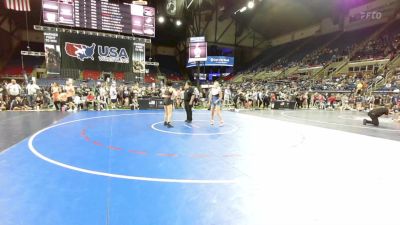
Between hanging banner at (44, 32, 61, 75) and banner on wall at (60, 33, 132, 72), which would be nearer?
hanging banner at (44, 32, 61, 75)

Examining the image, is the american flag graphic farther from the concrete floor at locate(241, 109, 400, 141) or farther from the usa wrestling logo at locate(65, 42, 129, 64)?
the concrete floor at locate(241, 109, 400, 141)

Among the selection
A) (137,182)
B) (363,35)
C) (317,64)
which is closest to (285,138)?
(137,182)

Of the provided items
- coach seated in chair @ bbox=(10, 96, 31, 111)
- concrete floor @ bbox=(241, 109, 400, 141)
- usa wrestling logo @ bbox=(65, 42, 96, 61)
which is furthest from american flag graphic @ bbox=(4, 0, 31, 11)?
concrete floor @ bbox=(241, 109, 400, 141)

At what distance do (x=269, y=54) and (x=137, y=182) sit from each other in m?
39.9

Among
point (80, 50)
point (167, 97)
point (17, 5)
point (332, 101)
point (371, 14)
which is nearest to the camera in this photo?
point (167, 97)

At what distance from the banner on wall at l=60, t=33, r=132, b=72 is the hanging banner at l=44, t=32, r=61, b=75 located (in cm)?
93

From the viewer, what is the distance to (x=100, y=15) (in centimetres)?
2086

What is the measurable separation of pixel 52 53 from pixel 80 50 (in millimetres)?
2298

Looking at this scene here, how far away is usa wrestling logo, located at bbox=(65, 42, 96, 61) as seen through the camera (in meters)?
22.2

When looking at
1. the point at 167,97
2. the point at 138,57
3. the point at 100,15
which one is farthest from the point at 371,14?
the point at 167,97

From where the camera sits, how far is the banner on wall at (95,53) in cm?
2212

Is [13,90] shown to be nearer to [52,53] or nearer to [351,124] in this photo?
[52,53]

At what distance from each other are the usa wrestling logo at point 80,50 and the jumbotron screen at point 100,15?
2472mm

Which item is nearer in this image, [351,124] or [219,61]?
[351,124]
